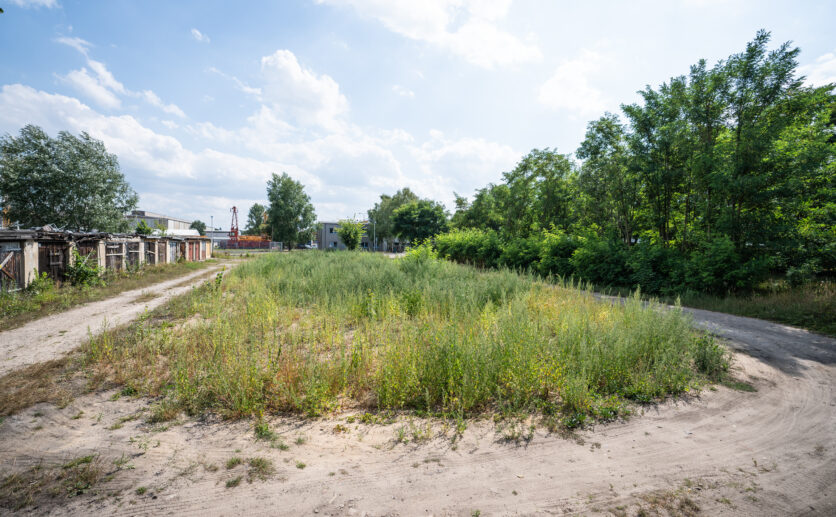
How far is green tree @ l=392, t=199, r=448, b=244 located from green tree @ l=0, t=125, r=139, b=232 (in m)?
34.9

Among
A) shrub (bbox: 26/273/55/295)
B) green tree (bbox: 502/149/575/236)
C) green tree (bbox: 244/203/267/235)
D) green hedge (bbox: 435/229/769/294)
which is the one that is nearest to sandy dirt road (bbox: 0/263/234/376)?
shrub (bbox: 26/273/55/295)

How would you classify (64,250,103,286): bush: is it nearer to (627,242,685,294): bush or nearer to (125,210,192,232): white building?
(627,242,685,294): bush

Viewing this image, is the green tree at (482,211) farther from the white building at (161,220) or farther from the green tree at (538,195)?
the white building at (161,220)

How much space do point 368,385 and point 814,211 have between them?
44.8 feet

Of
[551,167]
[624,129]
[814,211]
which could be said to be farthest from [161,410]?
[551,167]

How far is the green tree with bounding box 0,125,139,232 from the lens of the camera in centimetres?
2412

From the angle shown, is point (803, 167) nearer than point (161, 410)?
No

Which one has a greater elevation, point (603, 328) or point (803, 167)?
point (803, 167)

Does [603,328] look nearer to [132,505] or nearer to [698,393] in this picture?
[698,393]

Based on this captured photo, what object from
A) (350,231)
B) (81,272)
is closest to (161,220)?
(350,231)

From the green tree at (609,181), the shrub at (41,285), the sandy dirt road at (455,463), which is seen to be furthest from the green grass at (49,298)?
the green tree at (609,181)

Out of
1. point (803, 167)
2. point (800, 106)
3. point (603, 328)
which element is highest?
point (800, 106)

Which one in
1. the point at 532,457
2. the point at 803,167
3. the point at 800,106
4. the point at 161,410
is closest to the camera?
the point at 532,457

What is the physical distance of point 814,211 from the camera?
940 centimetres
